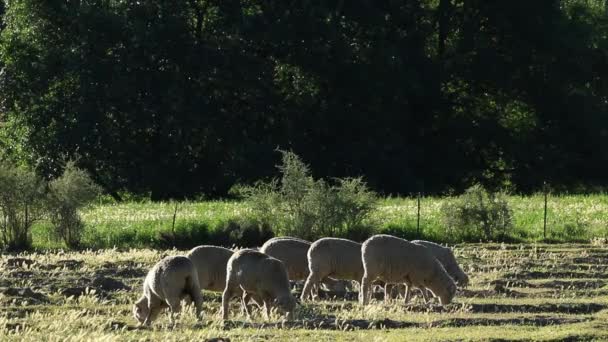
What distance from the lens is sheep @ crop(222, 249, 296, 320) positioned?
20562mm

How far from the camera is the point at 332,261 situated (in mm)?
24125

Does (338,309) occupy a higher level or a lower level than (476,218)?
lower

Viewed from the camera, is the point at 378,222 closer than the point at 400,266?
No

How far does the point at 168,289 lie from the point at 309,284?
4.74 metres

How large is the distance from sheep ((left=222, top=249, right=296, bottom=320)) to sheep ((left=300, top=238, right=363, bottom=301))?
2.93 meters

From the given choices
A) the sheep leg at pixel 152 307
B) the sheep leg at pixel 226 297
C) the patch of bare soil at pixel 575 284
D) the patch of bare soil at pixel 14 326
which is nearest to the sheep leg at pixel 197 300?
the sheep leg at pixel 152 307

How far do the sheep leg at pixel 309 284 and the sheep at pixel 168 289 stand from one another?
12.8ft

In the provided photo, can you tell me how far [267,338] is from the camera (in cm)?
1750

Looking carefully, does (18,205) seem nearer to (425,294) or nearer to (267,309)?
(425,294)

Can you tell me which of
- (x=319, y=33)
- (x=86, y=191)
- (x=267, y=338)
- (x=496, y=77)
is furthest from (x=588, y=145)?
(x=267, y=338)

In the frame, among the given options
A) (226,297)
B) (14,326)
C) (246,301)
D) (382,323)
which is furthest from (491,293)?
(14,326)

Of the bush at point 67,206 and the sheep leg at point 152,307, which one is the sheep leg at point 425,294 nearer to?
the sheep leg at point 152,307

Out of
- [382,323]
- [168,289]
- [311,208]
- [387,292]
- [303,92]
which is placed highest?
[303,92]

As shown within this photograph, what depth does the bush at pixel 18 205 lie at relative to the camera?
38844 mm
